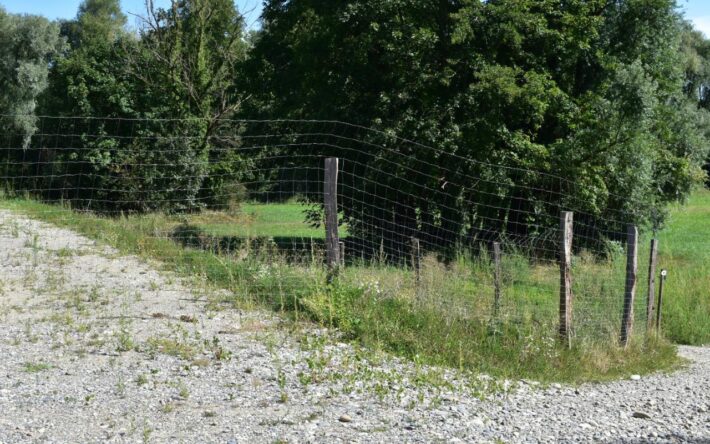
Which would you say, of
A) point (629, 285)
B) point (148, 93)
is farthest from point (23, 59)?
point (629, 285)

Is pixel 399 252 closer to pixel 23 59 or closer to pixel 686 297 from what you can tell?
pixel 686 297

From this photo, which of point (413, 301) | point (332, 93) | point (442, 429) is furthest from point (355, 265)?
point (332, 93)

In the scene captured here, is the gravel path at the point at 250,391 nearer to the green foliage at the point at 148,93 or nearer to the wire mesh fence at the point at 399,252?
the wire mesh fence at the point at 399,252

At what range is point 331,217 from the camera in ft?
30.3

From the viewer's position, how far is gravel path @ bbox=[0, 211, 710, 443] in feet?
19.4

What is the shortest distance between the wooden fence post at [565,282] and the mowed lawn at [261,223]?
7.29m

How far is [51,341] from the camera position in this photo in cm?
794

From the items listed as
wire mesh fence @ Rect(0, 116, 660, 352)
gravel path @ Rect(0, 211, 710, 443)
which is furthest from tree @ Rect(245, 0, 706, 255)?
gravel path @ Rect(0, 211, 710, 443)

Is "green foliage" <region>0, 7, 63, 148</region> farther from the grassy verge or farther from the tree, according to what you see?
the grassy verge

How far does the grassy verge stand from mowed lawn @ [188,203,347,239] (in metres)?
4.78

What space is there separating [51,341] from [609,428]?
17.7 feet

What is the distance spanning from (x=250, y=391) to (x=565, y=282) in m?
3.92

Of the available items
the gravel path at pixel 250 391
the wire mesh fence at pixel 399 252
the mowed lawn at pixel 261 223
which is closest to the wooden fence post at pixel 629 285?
the wire mesh fence at pixel 399 252

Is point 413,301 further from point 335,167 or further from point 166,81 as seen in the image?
point 166,81
